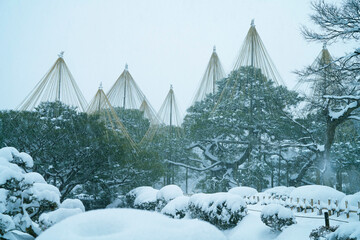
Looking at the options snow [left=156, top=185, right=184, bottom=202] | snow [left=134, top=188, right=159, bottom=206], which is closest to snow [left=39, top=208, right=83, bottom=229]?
snow [left=156, top=185, right=184, bottom=202]

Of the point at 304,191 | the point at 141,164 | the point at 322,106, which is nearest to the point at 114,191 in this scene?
the point at 141,164

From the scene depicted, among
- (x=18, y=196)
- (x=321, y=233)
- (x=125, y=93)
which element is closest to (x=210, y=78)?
(x=125, y=93)

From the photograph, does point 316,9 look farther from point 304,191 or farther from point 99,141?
point 99,141

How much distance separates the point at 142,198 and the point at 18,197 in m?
8.13

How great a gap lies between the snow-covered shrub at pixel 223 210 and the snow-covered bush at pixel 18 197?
4.64 m

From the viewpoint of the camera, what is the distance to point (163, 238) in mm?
2006

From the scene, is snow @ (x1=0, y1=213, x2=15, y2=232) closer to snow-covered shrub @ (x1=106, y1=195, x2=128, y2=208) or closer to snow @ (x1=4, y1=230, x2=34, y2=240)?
snow @ (x1=4, y1=230, x2=34, y2=240)

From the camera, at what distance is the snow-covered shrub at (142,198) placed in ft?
39.8

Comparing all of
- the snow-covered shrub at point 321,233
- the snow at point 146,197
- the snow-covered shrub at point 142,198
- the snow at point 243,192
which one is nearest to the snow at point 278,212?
the snow-covered shrub at point 321,233

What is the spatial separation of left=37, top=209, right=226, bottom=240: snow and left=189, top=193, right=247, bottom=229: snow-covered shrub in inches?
251

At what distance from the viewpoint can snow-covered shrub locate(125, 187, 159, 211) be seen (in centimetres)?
1213

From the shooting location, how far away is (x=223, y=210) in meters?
8.35

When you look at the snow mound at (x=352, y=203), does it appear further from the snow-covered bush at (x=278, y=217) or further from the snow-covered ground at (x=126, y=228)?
the snow-covered ground at (x=126, y=228)

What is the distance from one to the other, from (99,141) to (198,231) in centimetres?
1082
